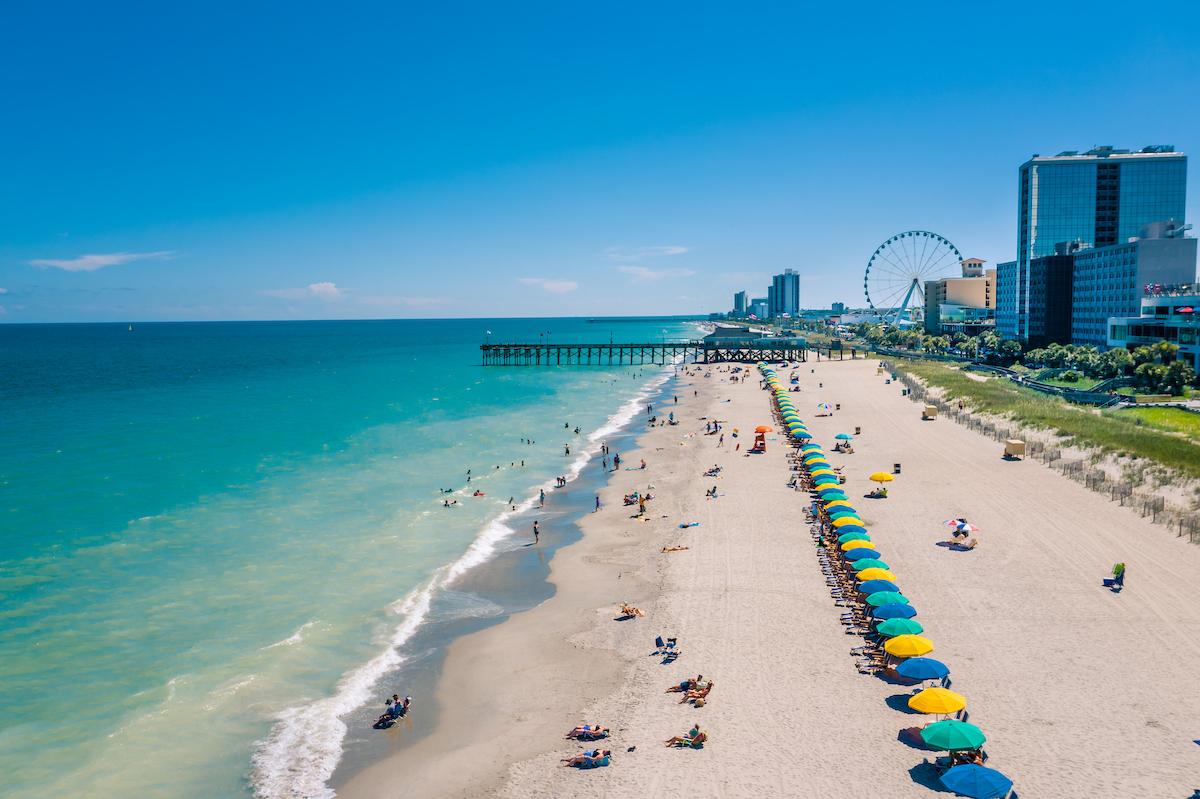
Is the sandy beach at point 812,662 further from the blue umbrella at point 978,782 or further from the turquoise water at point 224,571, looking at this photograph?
the turquoise water at point 224,571

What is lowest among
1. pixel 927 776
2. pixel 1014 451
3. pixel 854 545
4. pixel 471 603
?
pixel 471 603

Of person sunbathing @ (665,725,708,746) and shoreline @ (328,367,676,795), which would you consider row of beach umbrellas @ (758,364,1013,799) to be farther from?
shoreline @ (328,367,676,795)

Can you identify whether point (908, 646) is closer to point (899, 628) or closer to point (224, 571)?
point (899, 628)

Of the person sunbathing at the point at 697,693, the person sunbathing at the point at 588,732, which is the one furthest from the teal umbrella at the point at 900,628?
the person sunbathing at the point at 588,732

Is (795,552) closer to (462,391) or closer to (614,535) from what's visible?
(614,535)

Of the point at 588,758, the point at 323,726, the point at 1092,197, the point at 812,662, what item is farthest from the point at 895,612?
the point at 1092,197

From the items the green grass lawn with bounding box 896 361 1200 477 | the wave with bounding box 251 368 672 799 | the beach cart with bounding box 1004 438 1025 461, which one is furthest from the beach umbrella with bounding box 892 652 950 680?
the beach cart with bounding box 1004 438 1025 461
